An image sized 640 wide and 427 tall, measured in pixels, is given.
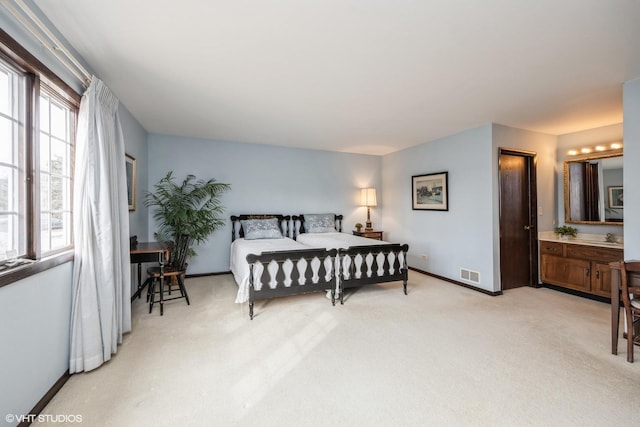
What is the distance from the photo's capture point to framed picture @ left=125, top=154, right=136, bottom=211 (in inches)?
143

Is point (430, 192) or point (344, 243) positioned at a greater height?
point (430, 192)

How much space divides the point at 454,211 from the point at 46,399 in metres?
5.08

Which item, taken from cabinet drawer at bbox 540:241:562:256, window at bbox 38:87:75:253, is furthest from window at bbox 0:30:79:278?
cabinet drawer at bbox 540:241:562:256

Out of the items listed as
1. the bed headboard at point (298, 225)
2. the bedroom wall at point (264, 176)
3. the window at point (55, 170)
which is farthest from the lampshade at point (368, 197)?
the window at point (55, 170)

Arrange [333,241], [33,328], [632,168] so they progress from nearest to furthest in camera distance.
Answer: [33,328] < [632,168] < [333,241]

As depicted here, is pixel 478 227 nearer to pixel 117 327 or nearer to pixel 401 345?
pixel 401 345

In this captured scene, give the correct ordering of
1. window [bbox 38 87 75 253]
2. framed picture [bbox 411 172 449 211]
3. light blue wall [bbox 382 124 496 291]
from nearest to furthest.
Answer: window [bbox 38 87 75 253], light blue wall [bbox 382 124 496 291], framed picture [bbox 411 172 449 211]

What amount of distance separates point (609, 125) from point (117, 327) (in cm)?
660

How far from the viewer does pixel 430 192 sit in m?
5.11

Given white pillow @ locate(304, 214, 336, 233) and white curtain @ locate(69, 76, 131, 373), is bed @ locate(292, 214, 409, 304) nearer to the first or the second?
white pillow @ locate(304, 214, 336, 233)

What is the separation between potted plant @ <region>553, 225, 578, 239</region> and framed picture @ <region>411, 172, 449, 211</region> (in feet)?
5.53

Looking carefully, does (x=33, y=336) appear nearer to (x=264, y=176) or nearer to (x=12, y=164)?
(x=12, y=164)

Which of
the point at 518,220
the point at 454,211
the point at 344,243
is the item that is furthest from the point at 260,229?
the point at 518,220

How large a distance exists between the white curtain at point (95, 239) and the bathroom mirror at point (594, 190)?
6.10 meters
